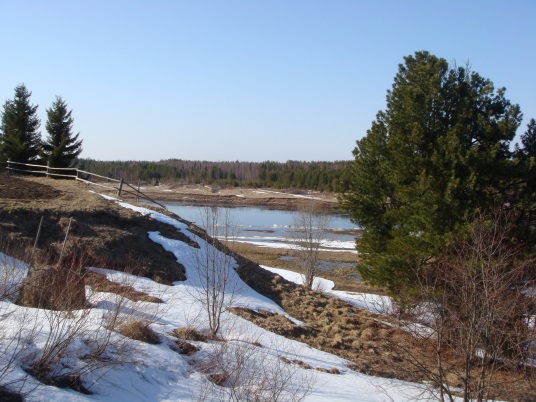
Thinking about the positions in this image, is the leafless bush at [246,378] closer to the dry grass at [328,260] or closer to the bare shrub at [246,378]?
the bare shrub at [246,378]

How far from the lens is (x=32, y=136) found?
1319 inches

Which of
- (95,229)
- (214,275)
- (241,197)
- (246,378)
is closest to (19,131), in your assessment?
(95,229)

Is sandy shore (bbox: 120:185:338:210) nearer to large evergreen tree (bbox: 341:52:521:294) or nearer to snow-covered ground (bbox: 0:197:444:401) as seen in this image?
large evergreen tree (bbox: 341:52:521:294)

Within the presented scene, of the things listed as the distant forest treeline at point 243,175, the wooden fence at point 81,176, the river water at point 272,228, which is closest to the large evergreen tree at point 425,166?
the wooden fence at point 81,176

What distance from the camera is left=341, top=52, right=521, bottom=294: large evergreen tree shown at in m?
14.8

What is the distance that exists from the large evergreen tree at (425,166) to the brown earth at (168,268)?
201 cm

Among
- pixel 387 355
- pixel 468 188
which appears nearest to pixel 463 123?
pixel 468 188

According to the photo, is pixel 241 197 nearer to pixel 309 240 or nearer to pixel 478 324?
pixel 309 240

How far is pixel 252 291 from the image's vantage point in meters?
16.8

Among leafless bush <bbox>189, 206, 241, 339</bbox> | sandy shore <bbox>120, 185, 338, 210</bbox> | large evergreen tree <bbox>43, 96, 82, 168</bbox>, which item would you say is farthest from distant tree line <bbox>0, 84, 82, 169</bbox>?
sandy shore <bbox>120, 185, 338, 210</bbox>

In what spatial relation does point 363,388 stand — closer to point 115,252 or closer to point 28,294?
point 28,294

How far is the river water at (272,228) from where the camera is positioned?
44312mm

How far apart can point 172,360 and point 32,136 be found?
29333 mm

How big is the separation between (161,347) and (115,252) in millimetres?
7115
